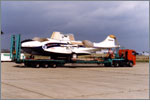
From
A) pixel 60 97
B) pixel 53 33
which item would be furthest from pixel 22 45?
pixel 60 97

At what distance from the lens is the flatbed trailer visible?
80.2 ft

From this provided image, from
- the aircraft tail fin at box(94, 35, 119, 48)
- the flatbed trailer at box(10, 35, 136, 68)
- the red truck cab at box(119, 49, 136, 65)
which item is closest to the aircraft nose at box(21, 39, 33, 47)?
the flatbed trailer at box(10, 35, 136, 68)

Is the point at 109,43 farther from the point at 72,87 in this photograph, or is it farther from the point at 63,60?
the point at 72,87

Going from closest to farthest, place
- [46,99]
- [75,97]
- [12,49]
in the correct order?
[46,99], [75,97], [12,49]

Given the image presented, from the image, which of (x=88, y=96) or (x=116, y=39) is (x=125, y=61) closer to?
(x=116, y=39)

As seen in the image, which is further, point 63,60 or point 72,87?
point 63,60

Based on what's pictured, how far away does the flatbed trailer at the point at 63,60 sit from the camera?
24453 mm

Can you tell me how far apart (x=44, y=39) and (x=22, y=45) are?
9.34 ft

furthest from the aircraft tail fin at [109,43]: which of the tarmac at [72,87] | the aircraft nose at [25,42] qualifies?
the tarmac at [72,87]

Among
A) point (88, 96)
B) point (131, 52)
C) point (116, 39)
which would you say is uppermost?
point (116, 39)

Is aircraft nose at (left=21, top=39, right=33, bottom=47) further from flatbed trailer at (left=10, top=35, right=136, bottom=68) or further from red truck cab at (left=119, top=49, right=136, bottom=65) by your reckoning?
red truck cab at (left=119, top=49, right=136, bottom=65)

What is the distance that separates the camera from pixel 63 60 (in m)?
26.8

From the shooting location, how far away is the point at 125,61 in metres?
31.2

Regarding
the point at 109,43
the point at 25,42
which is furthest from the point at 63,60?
the point at 109,43
